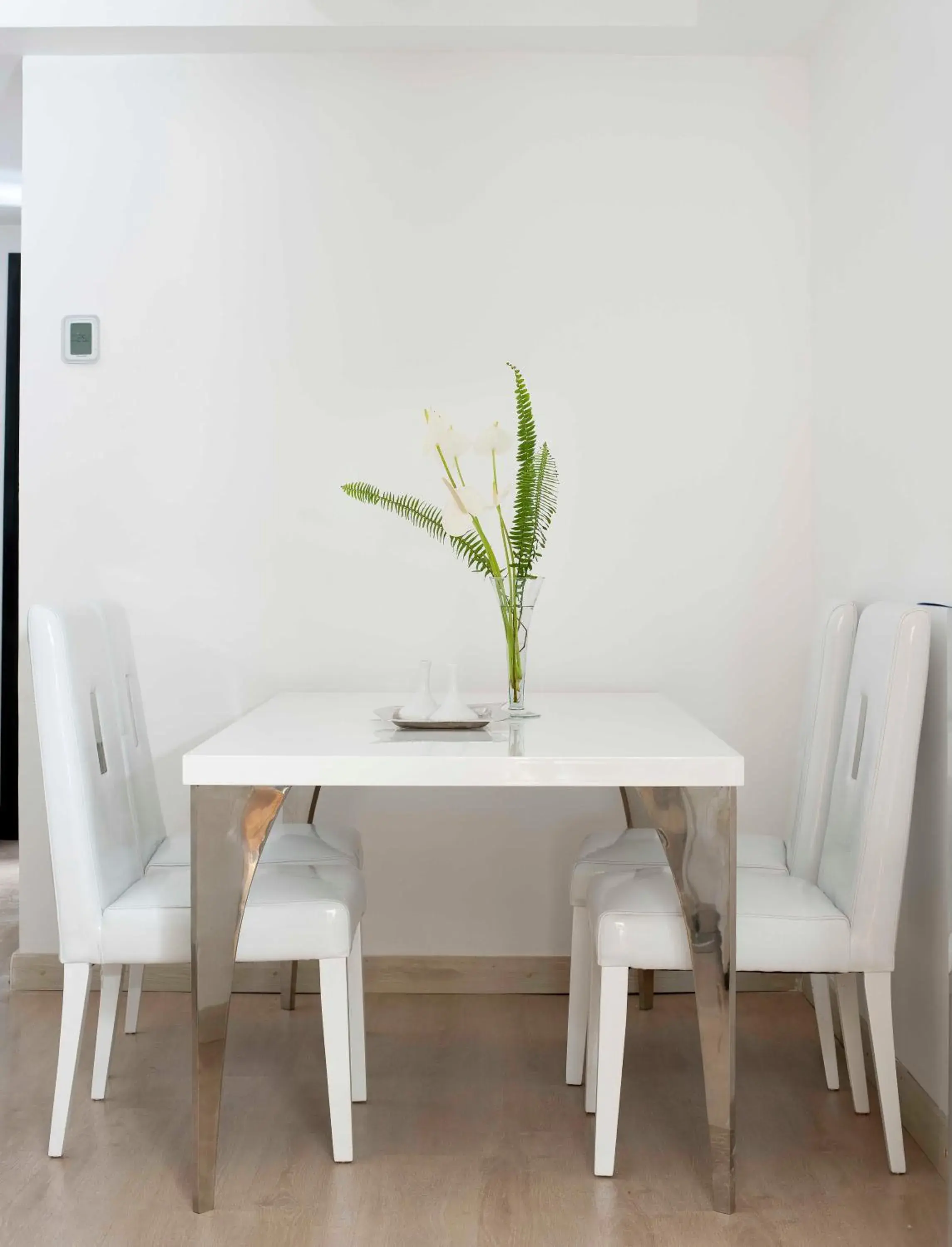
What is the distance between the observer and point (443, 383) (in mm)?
2906

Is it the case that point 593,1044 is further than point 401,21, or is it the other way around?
point 401,21

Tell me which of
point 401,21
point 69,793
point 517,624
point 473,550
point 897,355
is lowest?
point 69,793

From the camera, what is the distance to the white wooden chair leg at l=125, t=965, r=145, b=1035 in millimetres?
2582

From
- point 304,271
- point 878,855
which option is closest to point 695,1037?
point 878,855

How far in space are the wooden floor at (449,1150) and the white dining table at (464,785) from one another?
0.12 m

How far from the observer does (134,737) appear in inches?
94.6

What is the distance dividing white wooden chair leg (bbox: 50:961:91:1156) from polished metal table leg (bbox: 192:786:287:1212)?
28 cm

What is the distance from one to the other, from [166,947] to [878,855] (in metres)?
1.23

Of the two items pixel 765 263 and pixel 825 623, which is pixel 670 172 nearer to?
pixel 765 263

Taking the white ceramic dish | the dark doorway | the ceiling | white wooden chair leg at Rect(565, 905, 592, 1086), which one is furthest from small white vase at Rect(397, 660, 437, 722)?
the dark doorway

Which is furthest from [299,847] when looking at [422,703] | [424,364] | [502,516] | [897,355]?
[897,355]

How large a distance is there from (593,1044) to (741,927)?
422 mm

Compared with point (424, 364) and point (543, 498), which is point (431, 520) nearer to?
point (543, 498)

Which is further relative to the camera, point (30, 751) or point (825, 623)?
point (30, 751)
